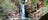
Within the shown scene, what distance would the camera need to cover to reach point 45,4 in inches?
58.6

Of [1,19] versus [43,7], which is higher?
[43,7]

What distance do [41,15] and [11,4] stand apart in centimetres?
36

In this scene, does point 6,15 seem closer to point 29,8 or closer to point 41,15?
point 29,8

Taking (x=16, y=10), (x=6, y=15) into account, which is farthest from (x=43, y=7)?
(x=6, y=15)

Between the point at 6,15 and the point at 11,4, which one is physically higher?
the point at 11,4

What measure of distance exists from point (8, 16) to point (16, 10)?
0.11 meters

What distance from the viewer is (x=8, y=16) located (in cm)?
150

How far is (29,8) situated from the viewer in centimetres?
151

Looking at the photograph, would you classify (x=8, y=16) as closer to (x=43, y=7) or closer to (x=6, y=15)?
(x=6, y=15)

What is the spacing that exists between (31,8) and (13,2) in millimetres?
214

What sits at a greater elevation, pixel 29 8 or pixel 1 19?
pixel 29 8

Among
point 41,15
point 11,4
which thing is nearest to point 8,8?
point 11,4

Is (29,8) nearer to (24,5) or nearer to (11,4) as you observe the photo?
(24,5)

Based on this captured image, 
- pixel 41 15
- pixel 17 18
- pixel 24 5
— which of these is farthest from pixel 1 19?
pixel 41 15
